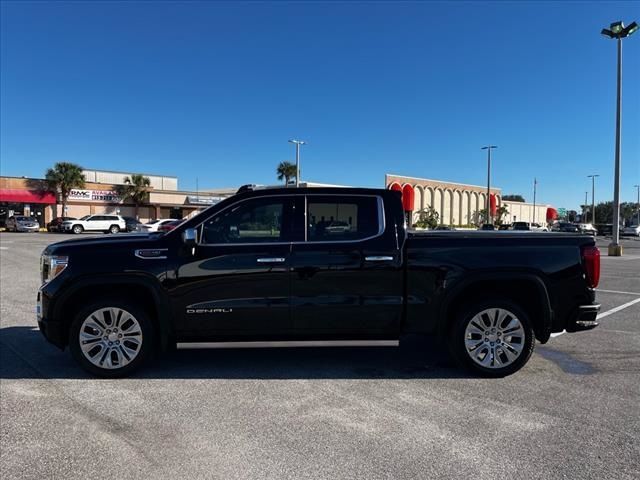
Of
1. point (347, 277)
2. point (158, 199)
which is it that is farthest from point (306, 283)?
point (158, 199)

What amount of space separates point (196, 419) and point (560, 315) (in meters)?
3.71

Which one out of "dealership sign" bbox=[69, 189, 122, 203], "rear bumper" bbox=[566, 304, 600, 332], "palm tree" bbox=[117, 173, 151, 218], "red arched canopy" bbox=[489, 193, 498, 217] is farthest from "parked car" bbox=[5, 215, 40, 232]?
"red arched canopy" bbox=[489, 193, 498, 217]

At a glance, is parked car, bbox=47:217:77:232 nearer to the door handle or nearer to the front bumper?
the front bumper

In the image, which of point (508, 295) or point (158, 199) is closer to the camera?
point (508, 295)

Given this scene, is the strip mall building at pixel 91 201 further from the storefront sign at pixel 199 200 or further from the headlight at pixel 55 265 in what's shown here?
the headlight at pixel 55 265

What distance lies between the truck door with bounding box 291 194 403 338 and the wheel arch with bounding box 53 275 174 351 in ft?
4.26

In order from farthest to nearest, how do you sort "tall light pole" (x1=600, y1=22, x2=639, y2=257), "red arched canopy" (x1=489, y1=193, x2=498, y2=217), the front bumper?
"red arched canopy" (x1=489, y1=193, x2=498, y2=217) < "tall light pole" (x1=600, y1=22, x2=639, y2=257) < the front bumper

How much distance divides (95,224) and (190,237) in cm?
4457

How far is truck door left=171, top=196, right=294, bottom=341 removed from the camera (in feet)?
16.4

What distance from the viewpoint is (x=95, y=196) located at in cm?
5675

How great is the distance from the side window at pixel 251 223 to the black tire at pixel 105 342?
3.30ft

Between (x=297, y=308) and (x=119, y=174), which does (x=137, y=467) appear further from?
(x=119, y=174)

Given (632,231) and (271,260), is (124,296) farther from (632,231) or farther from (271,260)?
(632,231)

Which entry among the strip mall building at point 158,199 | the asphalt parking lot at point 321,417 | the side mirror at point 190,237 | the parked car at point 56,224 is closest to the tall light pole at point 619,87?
the strip mall building at point 158,199
